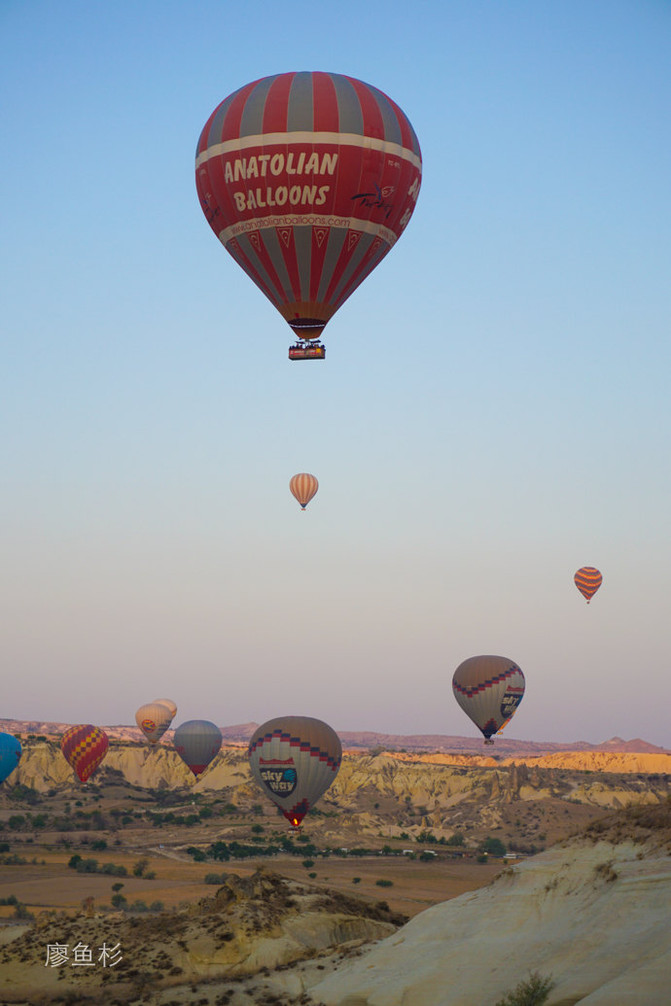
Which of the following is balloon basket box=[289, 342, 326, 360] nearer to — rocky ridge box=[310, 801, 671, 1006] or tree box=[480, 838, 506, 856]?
rocky ridge box=[310, 801, 671, 1006]

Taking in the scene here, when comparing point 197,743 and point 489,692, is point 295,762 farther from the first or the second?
point 197,743

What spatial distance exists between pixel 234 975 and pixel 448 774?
100 m

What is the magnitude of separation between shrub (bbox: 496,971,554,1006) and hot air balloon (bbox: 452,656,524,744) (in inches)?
2115

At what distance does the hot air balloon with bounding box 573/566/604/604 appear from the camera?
83.6 m

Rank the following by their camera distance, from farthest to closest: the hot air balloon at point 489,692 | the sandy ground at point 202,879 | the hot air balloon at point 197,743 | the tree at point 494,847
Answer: the hot air balloon at point 197,743 → the tree at point 494,847 → the hot air balloon at point 489,692 → the sandy ground at point 202,879

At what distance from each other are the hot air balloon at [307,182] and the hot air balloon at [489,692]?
136ft

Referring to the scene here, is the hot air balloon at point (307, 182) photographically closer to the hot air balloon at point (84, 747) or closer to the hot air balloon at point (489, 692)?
the hot air balloon at point (489, 692)

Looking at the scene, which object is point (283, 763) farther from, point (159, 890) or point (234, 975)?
point (234, 975)

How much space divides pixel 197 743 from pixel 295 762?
49286mm

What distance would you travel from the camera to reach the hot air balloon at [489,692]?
7294 cm

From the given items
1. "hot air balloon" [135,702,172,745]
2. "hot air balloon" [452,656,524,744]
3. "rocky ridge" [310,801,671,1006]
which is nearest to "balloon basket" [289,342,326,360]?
"rocky ridge" [310,801,671,1006]

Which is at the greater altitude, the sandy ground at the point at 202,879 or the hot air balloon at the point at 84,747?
the hot air balloon at the point at 84,747

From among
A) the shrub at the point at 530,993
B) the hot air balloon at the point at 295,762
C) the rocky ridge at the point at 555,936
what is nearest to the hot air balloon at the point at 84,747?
the hot air balloon at the point at 295,762

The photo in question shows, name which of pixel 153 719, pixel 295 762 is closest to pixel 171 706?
pixel 153 719
